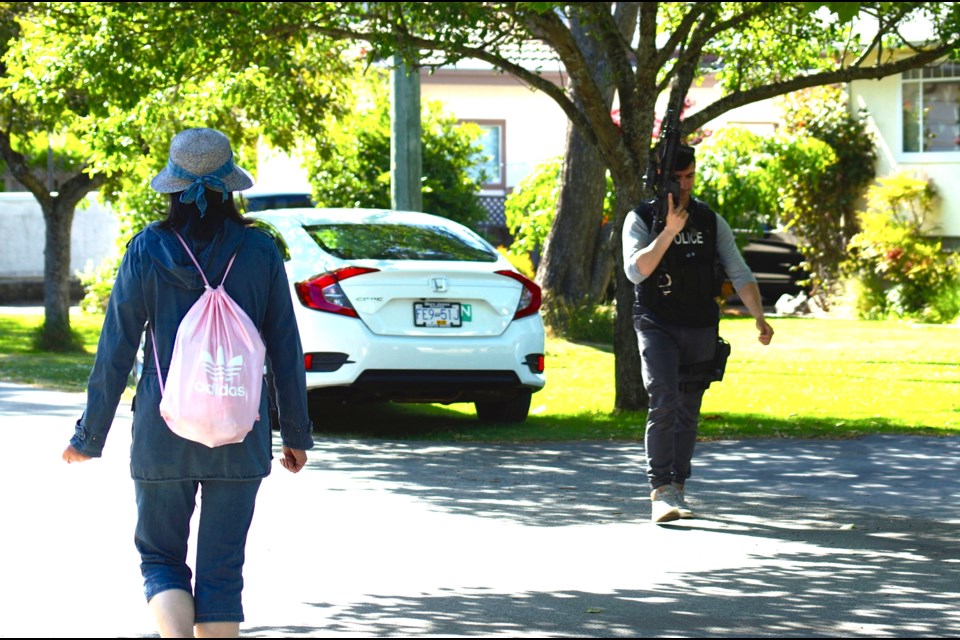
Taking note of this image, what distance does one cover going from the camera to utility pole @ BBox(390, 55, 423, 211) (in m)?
14.9

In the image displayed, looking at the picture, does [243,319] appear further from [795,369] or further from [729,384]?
[795,369]

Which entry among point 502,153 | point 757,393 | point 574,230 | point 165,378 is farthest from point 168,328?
point 502,153

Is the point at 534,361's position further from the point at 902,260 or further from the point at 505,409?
the point at 902,260

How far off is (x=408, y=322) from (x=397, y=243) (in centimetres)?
86

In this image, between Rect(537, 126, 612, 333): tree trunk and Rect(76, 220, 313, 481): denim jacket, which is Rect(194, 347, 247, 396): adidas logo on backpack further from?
Rect(537, 126, 612, 333): tree trunk

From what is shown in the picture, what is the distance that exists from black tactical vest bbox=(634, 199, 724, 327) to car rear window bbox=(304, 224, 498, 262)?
129 inches

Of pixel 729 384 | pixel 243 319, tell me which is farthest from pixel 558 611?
pixel 729 384

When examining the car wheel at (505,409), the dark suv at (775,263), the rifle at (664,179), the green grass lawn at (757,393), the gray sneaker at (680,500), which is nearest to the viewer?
the rifle at (664,179)

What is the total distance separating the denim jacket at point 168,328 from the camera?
15.0 ft

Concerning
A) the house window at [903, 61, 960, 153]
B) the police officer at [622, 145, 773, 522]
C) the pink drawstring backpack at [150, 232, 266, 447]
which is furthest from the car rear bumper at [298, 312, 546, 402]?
the house window at [903, 61, 960, 153]

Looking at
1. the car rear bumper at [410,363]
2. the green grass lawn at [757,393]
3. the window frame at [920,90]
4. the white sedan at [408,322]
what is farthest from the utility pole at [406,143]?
the window frame at [920,90]

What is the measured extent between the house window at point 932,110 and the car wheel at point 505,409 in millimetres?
14216

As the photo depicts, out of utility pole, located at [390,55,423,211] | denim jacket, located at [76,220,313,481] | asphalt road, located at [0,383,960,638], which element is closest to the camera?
denim jacket, located at [76,220,313,481]

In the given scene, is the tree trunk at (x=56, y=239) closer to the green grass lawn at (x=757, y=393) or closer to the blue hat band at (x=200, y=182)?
the green grass lawn at (x=757, y=393)
